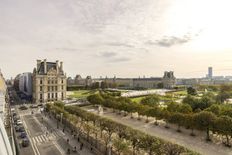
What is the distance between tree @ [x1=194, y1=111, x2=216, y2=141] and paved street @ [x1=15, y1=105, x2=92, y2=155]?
808 inches

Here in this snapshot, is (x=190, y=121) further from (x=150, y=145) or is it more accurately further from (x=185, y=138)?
(x=150, y=145)

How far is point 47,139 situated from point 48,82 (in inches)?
1883

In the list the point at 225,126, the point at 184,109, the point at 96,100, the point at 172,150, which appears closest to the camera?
the point at 172,150

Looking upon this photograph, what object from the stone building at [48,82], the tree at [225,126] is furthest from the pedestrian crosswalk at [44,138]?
the stone building at [48,82]

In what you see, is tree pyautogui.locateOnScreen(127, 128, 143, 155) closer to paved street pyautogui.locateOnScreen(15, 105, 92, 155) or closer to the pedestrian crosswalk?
paved street pyautogui.locateOnScreen(15, 105, 92, 155)

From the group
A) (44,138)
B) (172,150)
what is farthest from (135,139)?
(44,138)

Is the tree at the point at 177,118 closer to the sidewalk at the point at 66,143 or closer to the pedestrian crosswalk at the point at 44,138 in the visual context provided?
the sidewalk at the point at 66,143

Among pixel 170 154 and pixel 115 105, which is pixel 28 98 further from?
pixel 170 154

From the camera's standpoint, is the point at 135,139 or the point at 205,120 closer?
the point at 135,139

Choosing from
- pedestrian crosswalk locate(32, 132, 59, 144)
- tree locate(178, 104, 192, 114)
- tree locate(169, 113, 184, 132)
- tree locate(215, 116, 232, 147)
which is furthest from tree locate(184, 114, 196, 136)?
pedestrian crosswalk locate(32, 132, 59, 144)

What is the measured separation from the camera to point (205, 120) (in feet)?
107

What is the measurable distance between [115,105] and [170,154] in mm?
31971

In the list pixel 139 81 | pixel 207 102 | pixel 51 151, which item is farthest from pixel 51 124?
pixel 139 81

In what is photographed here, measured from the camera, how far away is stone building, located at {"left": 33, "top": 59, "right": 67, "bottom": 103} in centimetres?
7519
